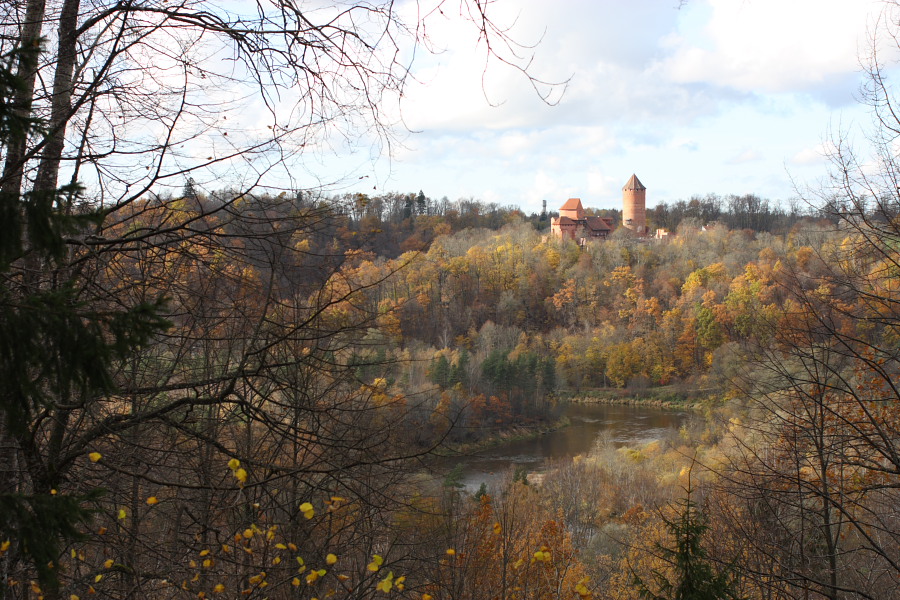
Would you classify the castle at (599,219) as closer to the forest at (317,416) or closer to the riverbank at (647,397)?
the riverbank at (647,397)

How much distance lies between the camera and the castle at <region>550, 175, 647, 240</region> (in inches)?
3494

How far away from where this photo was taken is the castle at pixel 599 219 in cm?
8875

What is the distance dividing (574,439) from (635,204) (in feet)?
220

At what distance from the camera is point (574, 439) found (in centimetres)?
3459

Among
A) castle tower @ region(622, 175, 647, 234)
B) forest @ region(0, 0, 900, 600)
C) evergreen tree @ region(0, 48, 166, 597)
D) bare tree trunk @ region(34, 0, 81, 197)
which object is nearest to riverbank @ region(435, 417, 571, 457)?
forest @ region(0, 0, 900, 600)

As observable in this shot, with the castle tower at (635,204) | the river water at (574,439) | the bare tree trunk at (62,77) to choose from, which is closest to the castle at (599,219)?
the castle tower at (635,204)

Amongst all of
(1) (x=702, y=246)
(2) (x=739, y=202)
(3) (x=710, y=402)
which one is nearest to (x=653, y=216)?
(2) (x=739, y=202)

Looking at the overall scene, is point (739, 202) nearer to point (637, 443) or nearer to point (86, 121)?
point (637, 443)

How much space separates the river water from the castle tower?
5401 centimetres

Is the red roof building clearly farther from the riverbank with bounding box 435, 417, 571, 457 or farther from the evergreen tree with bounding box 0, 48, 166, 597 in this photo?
the evergreen tree with bounding box 0, 48, 166, 597

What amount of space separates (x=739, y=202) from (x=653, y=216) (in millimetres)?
13089

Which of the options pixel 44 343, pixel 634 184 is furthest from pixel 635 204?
pixel 44 343

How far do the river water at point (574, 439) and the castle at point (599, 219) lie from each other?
45.6m

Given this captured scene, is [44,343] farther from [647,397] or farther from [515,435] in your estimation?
[647,397]
